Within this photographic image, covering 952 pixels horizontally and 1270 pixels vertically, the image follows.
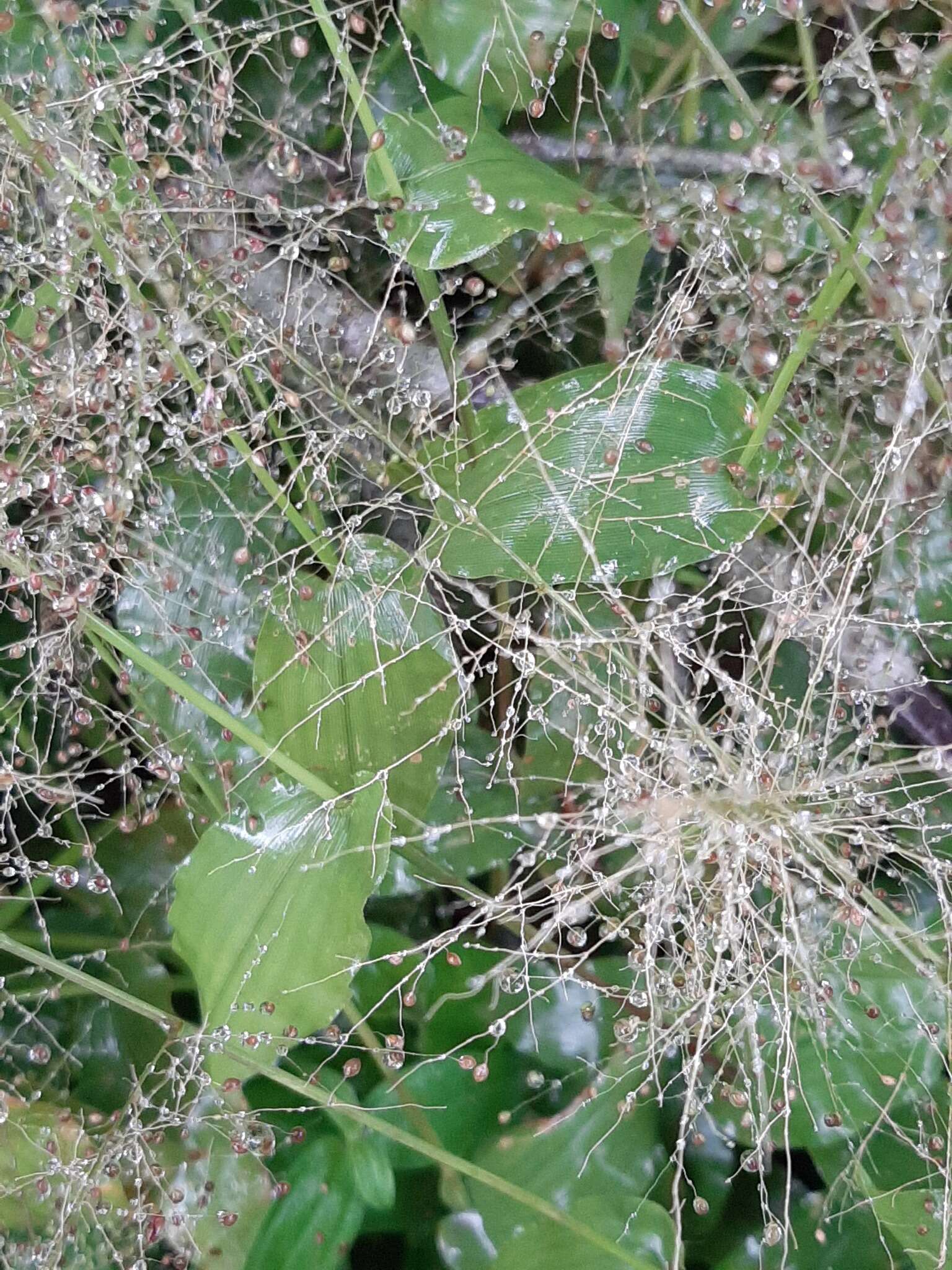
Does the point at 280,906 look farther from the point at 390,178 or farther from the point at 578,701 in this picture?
the point at 390,178

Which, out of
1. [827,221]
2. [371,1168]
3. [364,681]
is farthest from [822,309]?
[371,1168]

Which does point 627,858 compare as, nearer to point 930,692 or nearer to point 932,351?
point 930,692

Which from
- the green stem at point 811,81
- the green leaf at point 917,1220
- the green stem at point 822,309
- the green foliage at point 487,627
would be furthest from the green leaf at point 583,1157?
the green stem at point 811,81

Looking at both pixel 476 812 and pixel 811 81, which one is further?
pixel 476 812

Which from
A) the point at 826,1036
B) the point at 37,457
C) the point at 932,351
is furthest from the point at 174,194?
the point at 826,1036

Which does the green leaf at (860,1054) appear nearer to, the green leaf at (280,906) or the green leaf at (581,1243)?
the green leaf at (581,1243)

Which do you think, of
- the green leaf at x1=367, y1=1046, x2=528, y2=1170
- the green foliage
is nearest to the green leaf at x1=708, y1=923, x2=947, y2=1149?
the green foliage

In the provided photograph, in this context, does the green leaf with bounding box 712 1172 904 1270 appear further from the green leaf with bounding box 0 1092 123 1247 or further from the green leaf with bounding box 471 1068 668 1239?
the green leaf with bounding box 0 1092 123 1247
